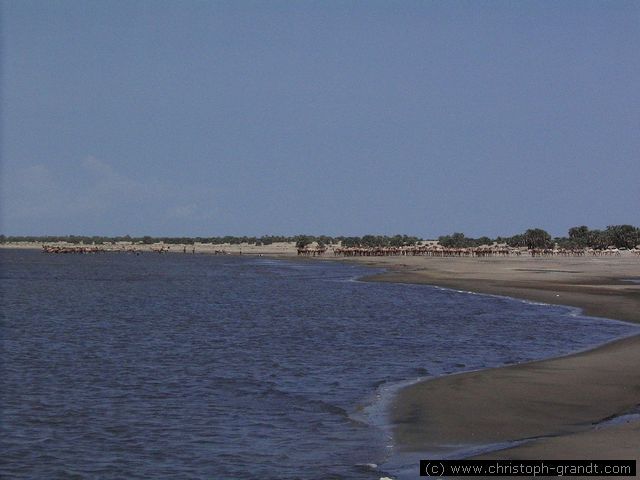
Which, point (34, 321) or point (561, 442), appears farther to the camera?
point (34, 321)

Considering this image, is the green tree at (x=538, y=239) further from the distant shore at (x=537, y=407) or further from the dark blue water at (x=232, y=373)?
the distant shore at (x=537, y=407)

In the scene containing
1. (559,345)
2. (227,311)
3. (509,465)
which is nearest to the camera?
(509,465)

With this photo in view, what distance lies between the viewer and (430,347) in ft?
84.8

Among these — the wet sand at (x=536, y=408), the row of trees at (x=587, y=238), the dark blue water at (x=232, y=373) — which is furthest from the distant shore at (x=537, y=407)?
the row of trees at (x=587, y=238)

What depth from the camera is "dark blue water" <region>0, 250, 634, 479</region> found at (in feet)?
41.8

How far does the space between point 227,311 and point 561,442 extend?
3066 centimetres

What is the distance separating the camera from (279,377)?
2016 centimetres

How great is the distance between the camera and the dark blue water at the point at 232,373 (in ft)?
41.8

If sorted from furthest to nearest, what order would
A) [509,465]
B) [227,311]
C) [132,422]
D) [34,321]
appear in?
[227,311], [34,321], [132,422], [509,465]

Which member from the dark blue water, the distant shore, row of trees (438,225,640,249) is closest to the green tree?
row of trees (438,225,640,249)

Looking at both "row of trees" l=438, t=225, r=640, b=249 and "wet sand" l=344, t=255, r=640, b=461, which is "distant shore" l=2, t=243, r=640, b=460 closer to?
"wet sand" l=344, t=255, r=640, b=461

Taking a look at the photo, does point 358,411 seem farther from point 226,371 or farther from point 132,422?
point 226,371

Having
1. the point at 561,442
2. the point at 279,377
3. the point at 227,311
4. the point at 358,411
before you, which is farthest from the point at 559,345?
the point at 227,311

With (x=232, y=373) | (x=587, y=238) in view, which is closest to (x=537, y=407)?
(x=232, y=373)
